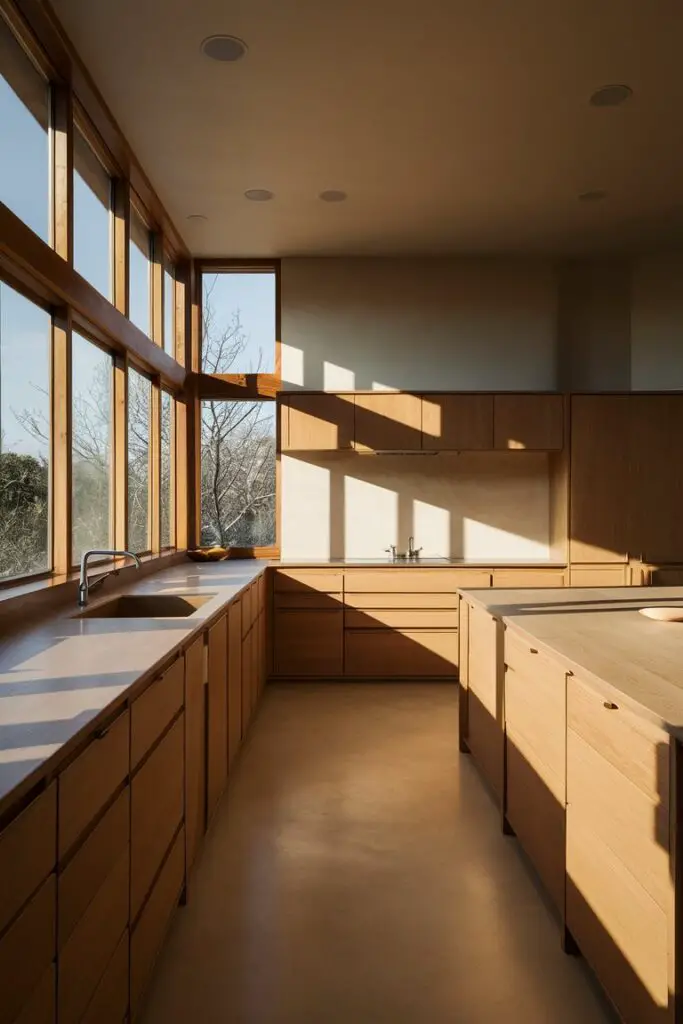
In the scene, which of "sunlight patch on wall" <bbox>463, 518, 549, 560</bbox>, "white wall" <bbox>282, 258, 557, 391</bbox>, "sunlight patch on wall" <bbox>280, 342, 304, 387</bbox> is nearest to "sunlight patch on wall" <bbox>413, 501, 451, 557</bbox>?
"sunlight patch on wall" <bbox>463, 518, 549, 560</bbox>

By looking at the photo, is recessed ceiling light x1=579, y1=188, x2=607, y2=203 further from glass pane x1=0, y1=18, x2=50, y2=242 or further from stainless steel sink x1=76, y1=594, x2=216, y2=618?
stainless steel sink x1=76, y1=594, x2=216, y2=618

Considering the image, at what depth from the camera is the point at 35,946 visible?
1154 mm

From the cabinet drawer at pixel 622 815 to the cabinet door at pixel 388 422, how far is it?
3.46m

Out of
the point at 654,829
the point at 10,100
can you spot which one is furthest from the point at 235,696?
the point at 10,100

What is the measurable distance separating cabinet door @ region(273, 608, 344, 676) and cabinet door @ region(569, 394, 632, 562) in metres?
1.78

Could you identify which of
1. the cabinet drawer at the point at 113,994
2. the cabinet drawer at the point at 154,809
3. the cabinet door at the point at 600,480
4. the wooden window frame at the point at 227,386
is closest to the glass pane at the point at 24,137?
the cabinet drawer at the point at 154,809

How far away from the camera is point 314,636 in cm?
523

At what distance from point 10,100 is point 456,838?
10.9 feet

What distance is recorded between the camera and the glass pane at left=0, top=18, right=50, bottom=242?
274 cm

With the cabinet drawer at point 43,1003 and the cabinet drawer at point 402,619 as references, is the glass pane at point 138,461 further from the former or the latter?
the cabinet drawer at point 43,1003

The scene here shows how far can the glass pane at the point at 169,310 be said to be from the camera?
5.41m

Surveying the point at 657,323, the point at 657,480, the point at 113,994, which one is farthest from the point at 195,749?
the point at 657,323

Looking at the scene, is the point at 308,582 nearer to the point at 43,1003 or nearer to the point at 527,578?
the point at 527,578

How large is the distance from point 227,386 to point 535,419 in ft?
7.81
